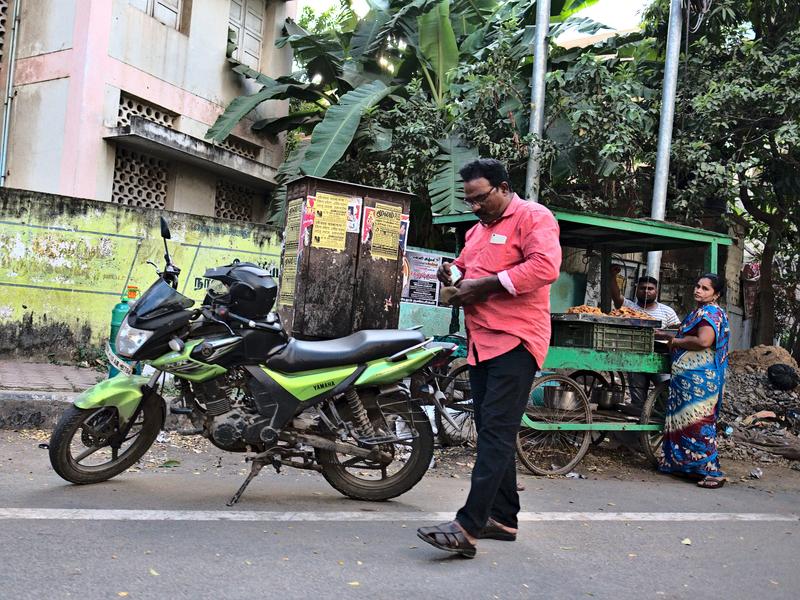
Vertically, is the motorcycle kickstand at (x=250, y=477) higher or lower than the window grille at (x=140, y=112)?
lower

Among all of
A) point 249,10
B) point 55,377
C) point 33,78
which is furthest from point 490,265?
point 249,10

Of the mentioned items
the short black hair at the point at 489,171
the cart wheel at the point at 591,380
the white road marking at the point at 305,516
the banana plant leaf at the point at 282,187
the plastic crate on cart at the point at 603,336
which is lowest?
the white road marking at the point at 305,516

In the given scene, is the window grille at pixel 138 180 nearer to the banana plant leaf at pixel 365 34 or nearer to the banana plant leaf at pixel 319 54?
the banana plant leaf at pixel 319 54

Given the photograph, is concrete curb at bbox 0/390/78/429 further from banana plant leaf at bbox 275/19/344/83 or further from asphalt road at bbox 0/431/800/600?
banana plant leaf at bbox 275/19/344/83

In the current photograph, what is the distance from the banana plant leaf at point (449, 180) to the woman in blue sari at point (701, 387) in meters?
3.56

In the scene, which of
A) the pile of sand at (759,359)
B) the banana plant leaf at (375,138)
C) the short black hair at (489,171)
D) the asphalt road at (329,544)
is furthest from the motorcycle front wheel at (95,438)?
the pile of sand at (759,359)

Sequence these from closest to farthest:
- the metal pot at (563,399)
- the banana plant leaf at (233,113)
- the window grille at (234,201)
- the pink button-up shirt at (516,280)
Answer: the pink button-up shirt at (516,280) → the metal pot at (563,399) → the banana plant leaf at (233,113) → the window grille at (234,201)

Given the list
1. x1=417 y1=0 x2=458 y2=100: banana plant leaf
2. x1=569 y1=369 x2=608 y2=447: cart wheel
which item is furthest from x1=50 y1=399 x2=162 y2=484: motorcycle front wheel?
x1=417 y1=0 x2=458 y2=100: banana plant leaf

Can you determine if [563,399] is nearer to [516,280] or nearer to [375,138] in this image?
[516,280]

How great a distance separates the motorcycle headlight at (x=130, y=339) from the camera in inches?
149

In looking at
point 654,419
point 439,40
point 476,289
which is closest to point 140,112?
point 439,40

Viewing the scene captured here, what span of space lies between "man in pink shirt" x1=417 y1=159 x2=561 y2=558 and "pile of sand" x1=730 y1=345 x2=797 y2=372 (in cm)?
778

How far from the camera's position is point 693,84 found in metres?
9.29

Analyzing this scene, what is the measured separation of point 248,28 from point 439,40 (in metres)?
4.47
